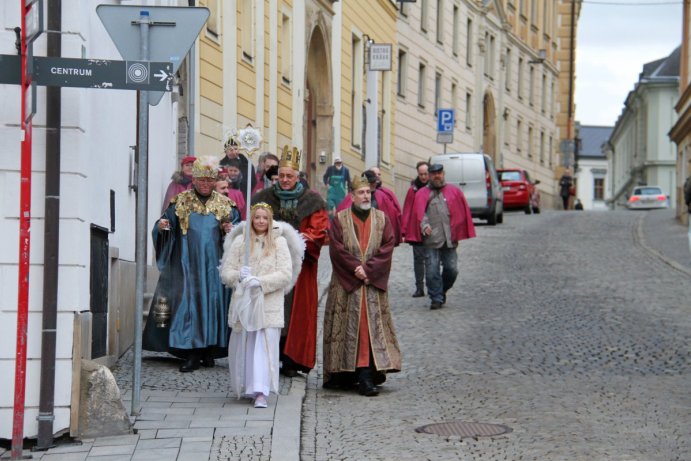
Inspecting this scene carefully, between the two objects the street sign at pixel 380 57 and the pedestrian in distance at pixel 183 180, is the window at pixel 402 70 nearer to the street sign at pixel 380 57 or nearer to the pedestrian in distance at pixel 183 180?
the street sign at pixel 380 57

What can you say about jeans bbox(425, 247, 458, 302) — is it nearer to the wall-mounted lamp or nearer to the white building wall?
the white building wall

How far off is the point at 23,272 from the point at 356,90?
28.2m

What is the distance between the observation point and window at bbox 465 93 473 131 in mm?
52406

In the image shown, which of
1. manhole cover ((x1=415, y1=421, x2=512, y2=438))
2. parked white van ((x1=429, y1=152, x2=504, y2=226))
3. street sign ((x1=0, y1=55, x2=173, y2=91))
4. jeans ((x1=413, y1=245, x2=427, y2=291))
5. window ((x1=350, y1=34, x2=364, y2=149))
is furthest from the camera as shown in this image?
window ((x1=350, y1=34, x2=364, y2=149))

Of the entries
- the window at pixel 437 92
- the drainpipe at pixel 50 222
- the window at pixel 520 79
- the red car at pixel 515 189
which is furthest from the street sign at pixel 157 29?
the window at pixel 520 79

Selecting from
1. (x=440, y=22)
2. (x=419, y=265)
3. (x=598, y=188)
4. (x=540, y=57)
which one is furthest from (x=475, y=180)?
(x=598, y=188)

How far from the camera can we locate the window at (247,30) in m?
24.4

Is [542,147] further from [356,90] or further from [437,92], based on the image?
[356,90]

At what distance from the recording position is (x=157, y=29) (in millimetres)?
9344

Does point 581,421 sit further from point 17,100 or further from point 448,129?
point 448,129

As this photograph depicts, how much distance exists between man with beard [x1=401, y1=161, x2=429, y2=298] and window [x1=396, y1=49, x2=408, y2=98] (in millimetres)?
22889

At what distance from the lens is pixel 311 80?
32.6 meters

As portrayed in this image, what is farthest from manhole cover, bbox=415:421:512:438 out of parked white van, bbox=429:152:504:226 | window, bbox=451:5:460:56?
window, bbox=451:5:460:56

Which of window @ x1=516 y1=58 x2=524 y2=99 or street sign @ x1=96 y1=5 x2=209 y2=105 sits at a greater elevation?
window @ x1=516 y1=58 x2=524 y2=99
